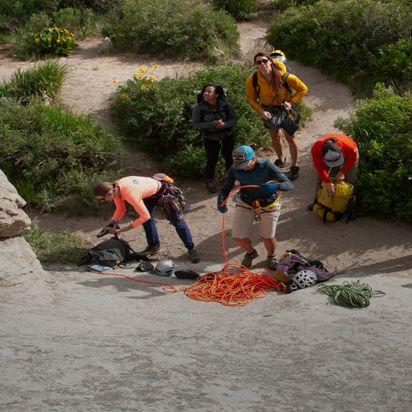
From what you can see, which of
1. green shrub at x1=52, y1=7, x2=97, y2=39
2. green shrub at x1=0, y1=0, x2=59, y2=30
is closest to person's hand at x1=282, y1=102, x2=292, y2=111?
green shrub at x1=52, y1=7, x2=97, y2=39

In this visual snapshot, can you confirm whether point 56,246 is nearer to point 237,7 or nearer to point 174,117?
point 174,117

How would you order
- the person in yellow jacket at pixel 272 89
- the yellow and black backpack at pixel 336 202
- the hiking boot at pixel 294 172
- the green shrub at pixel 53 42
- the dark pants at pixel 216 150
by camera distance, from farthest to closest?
the green shrub at pixel 53 42
the hiking boot at pixel 294 172
the dark pants at pixel 216 150
the person in yellow jacket at pixel 272 89
the yellow and black backpack at pixel 336 202

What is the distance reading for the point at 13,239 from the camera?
7.12 m

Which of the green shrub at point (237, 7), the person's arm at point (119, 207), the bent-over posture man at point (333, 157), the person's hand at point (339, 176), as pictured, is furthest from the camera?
the green shrub at point (237, 7)

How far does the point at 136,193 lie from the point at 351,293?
8.38 ft

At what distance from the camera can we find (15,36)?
14312 mm

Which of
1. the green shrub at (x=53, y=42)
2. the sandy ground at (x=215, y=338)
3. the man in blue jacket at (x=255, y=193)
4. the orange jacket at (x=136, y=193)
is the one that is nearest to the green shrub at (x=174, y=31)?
the green shrub at (x=53, y=42)

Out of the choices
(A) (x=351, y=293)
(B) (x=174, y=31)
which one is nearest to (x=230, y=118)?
(A) (x=351, y=293)

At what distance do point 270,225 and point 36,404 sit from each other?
155 inches

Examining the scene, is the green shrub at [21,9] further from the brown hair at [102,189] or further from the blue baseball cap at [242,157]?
the blue baseball cap at [242,157]

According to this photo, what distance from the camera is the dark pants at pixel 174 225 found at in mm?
7883

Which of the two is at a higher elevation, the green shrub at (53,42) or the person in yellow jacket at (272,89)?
the person in yellow jacket at (272,89)

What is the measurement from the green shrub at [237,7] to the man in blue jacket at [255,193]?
9.10 metres

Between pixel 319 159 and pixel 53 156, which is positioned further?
pixel 53 156
